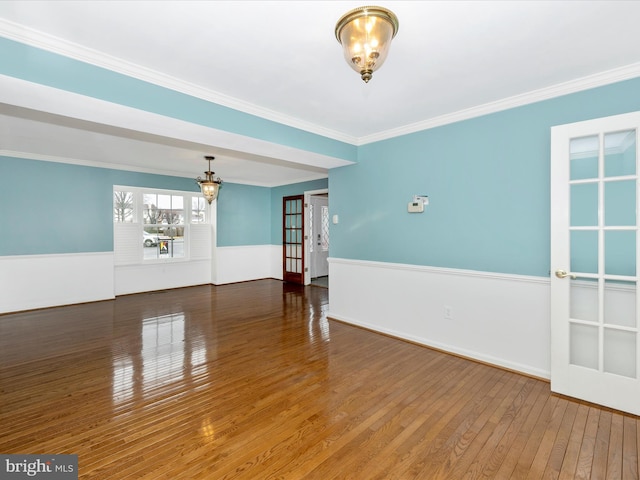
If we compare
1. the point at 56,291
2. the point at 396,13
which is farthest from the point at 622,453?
the point at 56,291

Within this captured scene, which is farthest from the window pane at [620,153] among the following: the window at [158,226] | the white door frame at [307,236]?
the window at [158,226]

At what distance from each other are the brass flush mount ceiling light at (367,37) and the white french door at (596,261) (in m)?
1.78

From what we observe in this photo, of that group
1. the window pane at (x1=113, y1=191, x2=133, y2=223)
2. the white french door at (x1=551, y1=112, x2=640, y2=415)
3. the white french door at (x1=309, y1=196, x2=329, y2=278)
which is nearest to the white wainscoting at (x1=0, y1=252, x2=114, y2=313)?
the window pane at (x1=113, y1=191, x2=133, y2=223)

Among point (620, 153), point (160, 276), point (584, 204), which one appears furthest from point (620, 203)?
point (160, 276)

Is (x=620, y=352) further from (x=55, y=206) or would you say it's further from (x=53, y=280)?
(x=55, y=206)

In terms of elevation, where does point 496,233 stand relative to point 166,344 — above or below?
above

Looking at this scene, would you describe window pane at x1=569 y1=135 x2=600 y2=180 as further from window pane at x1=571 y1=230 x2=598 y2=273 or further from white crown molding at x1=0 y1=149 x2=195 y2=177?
white crown molding at x1=0 y1=149 x2=195 y2=177

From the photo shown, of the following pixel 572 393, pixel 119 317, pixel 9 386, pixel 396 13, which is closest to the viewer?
pixel 396 13

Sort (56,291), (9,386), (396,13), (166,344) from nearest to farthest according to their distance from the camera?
(396,13), (9,386), (166,344), (56,291)

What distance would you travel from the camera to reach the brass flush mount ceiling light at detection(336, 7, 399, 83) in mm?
1648

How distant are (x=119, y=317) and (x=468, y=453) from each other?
490cm

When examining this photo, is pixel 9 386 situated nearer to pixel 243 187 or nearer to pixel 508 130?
pixel 508 130

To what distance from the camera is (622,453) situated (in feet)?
6.19

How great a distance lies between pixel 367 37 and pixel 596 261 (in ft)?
8.15
